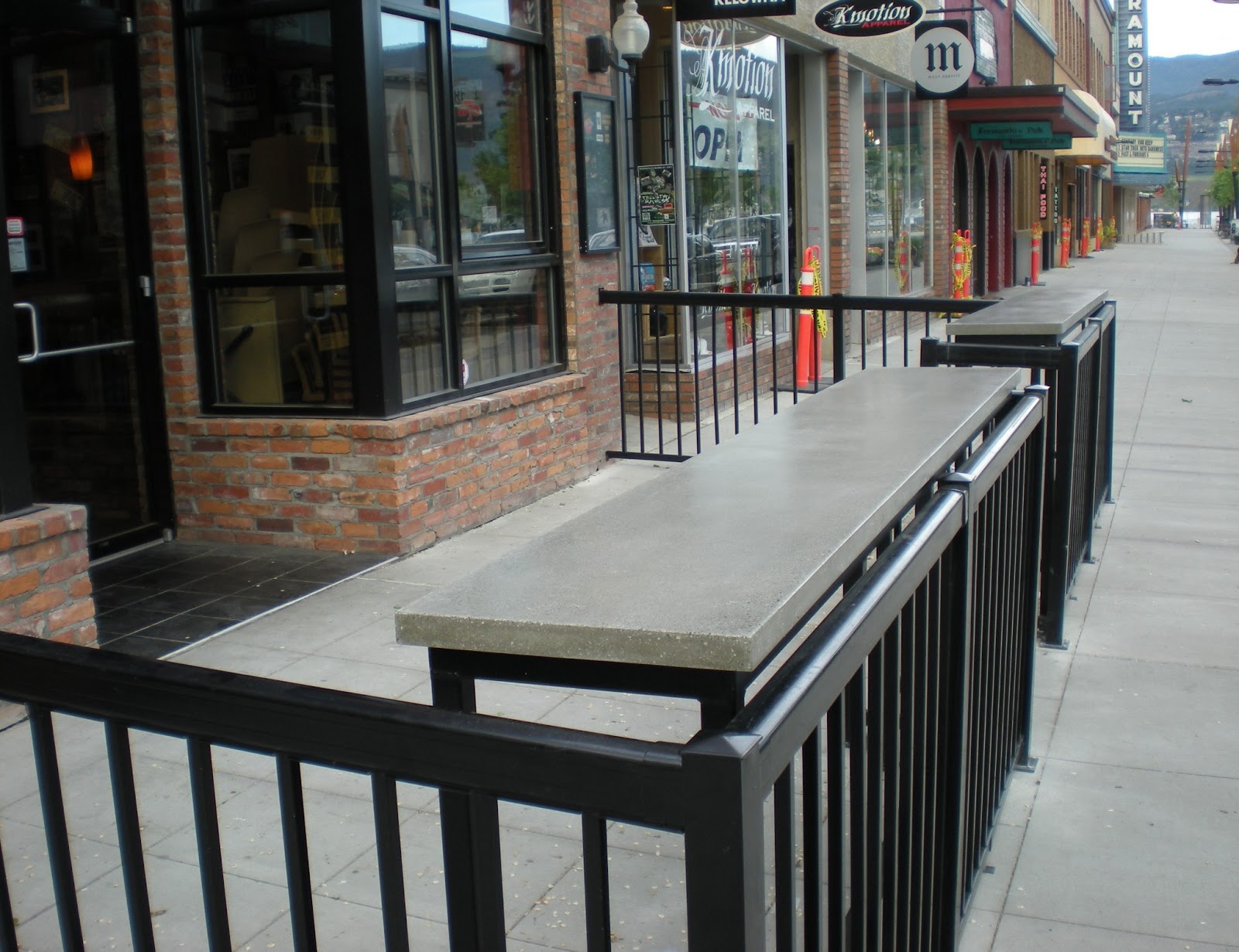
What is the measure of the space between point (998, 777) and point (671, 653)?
2253 millimetres

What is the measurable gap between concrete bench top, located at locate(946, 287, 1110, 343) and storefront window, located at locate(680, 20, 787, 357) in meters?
3.79

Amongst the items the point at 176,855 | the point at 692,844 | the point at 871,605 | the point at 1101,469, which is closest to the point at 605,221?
the point at 1101,469

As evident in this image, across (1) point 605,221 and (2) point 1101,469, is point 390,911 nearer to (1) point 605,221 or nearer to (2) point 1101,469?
(2) point 1101,469

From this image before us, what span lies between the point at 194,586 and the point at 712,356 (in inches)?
206

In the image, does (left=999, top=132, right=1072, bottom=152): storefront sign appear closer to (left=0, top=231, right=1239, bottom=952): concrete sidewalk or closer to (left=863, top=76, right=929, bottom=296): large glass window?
(left=863, top=76, right=929, bottom=296): large glass window


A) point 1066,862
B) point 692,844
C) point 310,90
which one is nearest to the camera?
point 692,844

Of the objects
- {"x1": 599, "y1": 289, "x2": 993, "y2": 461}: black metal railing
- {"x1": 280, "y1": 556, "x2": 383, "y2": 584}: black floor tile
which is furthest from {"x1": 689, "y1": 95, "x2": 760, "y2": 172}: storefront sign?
{"x1": 280, "y1": 556, "x2": 383, "y2": 584}: black floor tile

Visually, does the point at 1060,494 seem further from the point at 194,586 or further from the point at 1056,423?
the point at 194,586

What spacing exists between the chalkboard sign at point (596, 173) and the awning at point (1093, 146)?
29706mm

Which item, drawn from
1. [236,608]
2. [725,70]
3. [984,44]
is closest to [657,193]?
[725,70]

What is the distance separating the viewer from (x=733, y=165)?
37.1 ft

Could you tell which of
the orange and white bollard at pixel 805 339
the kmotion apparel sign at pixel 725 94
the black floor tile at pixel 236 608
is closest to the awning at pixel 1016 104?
the orange and white bollard at pixel 805 339

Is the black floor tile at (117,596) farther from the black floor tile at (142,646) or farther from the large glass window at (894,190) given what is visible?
the large glass window at (894,190)

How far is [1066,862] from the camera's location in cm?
335
